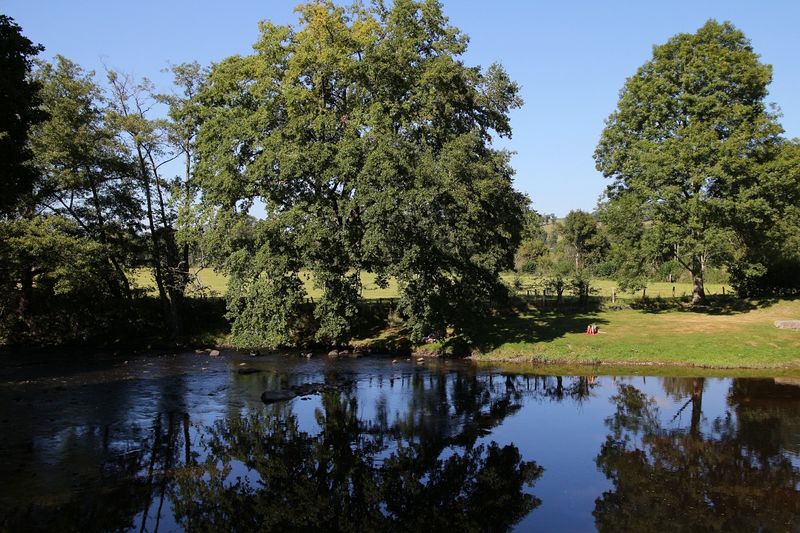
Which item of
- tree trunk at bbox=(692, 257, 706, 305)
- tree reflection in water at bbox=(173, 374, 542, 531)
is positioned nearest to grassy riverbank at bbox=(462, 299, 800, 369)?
tree trunk at bbox=(692, 257, 706, 305)

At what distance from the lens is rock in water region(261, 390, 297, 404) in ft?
88.2

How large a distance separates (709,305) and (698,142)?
13919 millimetres

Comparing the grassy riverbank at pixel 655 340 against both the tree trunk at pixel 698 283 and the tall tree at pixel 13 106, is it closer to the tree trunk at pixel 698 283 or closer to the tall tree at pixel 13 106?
the tree trunk at pixel 698 283

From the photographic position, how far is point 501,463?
1920 centimetres

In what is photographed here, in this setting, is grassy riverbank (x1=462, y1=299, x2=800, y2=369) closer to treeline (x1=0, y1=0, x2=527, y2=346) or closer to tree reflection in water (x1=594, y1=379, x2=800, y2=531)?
treeline (x1=0, y1=0, x2=527, y2=346)

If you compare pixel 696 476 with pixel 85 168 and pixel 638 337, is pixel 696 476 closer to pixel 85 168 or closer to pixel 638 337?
pixel 638 337

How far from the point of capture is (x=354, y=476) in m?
18.0

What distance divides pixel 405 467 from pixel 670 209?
3276cm

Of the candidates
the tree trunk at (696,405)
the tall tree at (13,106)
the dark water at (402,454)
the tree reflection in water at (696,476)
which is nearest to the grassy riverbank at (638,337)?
the dark water at (402,454)

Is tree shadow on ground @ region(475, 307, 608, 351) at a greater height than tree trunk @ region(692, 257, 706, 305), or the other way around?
tree trunk @ region(692, 257, 706, 305)

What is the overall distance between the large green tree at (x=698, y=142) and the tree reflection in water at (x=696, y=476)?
67.7 feet

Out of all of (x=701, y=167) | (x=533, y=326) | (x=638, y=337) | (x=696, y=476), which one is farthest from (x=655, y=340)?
(x=696, y=476)

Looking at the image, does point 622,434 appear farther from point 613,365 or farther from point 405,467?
point 613,365

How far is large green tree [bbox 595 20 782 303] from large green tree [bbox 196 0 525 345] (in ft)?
43.8
